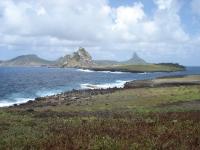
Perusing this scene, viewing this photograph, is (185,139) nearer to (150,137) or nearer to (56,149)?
(150,137)

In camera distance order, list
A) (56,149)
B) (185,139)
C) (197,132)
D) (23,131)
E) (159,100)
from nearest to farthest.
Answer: (56,149), (185,139), (197,132), (23,131), (159,100)

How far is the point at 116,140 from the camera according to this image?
49.5ft

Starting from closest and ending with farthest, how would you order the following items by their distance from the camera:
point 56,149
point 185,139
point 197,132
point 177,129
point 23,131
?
point 56,149, point 185,139, point 197,132, point 177,129, point 23,131

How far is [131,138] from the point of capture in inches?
616

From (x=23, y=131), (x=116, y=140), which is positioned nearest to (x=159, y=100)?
(x=23, y=131)

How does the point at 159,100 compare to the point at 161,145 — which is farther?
the point at 159,100

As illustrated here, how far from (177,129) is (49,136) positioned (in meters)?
5.39

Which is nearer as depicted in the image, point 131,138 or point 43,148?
point 43,148

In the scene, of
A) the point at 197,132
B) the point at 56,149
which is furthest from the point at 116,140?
the point at 197,132

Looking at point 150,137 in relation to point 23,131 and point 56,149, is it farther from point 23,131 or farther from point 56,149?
point 23,131

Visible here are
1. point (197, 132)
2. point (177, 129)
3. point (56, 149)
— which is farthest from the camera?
point (177, 129)

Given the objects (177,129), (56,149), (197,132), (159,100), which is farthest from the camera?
(159,100)

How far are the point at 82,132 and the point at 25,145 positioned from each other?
9.95 feet

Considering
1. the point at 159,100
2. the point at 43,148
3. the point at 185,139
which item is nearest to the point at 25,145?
the point at 43,148
